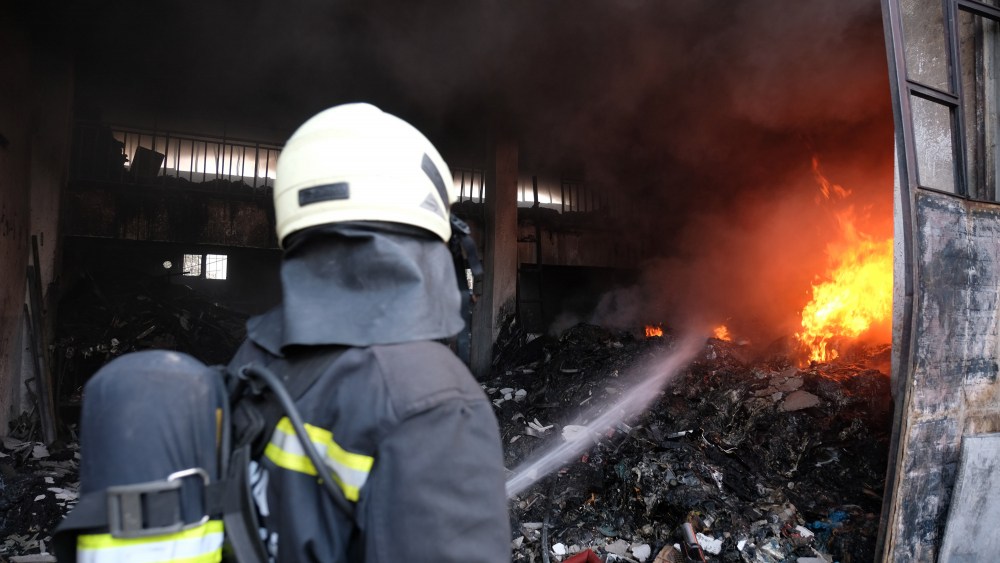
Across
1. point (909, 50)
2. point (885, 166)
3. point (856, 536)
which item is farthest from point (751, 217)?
point (856, 536)

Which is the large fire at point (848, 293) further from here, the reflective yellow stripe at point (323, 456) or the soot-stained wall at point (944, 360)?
the reflective yellow stripe at point (323, 456)

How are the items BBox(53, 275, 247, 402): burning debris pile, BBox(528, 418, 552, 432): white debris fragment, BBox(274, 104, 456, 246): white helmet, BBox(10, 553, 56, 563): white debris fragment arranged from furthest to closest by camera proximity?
BBox(53, 275, 247, 402): burning debris pile, BBox(528, 418, 552, 432): white debris fragment, BBox(10, 553, 56, 563): white debris fragment, BBox(274, 104, 456, 246): white helmet

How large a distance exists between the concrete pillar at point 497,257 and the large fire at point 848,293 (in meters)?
5.04

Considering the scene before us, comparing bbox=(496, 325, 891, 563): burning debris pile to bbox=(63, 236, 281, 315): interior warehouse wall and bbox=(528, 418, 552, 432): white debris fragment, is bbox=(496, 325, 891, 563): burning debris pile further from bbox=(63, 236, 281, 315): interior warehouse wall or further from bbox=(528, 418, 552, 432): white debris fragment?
bbox=(63, 236, 281, 315): interior warehouse wall

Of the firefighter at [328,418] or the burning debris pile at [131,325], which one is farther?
the burning debris pile at [131,325]

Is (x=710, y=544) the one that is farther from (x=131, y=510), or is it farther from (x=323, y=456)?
(x=131, y=510)

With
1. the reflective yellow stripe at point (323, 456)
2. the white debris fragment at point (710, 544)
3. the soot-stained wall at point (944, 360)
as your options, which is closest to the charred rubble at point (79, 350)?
the reflective yellow stripe at point (323, 456)

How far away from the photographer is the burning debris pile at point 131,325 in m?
7.07

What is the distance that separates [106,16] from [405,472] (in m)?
8.50

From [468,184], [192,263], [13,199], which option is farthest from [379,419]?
[192,263]

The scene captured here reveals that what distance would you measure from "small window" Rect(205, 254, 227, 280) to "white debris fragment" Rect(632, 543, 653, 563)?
11.0 metres

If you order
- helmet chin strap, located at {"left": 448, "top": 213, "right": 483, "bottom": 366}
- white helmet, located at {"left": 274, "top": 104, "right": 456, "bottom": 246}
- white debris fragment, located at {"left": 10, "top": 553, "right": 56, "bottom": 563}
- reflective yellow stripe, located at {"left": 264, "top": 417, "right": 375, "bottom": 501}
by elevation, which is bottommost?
white debris fragment, located at {"left": 10, "top": 553, "right": 56, "bottom": 563}

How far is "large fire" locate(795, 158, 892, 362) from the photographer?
7.80m

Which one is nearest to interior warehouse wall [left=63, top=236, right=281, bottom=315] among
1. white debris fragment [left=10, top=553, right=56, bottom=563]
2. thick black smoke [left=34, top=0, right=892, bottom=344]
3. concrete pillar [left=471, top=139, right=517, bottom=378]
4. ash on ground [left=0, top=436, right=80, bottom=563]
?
thick black smoke [left=34, top=0, right=892, bottom=344]
